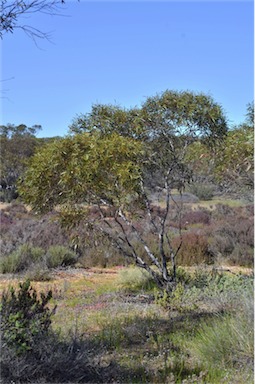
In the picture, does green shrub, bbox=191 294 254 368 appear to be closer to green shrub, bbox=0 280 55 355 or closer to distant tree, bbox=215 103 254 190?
Result: green shrub, bbox=0 280 55 355

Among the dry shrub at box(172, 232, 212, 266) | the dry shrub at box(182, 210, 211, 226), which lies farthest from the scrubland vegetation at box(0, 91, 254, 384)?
the dry shrub at box(182, 210, 211, 226)

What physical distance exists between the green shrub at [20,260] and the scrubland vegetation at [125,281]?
3 cm

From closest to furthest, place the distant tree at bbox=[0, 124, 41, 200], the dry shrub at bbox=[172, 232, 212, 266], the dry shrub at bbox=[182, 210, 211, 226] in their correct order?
the dry shrub at bbox=[172, 232, 212, 266] → the dry shrub at bbox=[182, 210, 211, 226] → the distant tree at bbox=[0, 124, 41, 200]

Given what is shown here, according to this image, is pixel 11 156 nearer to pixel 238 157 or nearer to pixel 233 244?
pixel 233 244

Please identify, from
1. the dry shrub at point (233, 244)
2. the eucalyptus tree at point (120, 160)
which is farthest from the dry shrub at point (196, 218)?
the eucalyptus tree at point (120, 160)

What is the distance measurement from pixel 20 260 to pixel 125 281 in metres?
3.07

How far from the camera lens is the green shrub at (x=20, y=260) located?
11.5 m

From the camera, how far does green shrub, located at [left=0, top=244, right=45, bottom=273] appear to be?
11539mm

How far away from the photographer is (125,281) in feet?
33.7

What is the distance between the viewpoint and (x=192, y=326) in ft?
20.1

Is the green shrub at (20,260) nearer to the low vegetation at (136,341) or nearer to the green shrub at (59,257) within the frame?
the green shrub at (59,257)

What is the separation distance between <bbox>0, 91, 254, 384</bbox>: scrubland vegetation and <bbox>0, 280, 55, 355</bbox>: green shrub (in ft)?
0.04

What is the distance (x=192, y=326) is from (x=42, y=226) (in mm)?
11606

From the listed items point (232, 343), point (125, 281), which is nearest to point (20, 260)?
point (125, 281)
